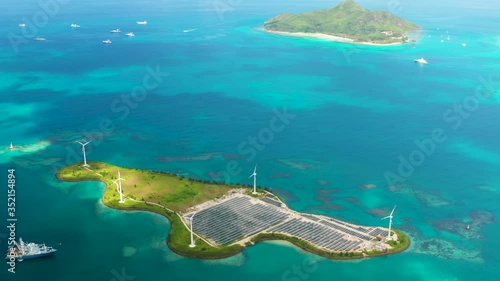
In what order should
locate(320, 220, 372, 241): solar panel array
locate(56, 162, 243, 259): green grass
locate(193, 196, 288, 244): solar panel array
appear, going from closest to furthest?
locate(56, 162, 243, 259): green grass < locate(193, 196, 288, 244): solar panel array < locate(320, 220, 372, 241): solar panel array

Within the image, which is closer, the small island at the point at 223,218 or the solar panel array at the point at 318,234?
the small island at the point at 223,218

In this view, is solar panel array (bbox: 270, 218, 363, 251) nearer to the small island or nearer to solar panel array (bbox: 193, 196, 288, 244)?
the small island

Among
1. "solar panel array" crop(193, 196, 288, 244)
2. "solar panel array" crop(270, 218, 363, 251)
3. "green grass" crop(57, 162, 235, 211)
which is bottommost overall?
"solar panel array" crop(270, 218, 363, 251)

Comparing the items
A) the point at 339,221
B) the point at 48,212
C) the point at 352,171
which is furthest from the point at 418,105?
the point at 48,212

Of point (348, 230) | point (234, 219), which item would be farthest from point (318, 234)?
point (234, 219)

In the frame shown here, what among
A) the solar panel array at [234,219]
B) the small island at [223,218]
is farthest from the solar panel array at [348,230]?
the solar panel array at [234,219]

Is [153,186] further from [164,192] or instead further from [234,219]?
[234,219]

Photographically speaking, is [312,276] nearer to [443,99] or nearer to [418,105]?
[418,105]

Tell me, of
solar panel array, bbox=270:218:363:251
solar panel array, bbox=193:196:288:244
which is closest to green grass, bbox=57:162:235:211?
solar panel array, bbox=193:196:288:244

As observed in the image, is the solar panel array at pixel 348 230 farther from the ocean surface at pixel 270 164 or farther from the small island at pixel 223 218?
the ocean surface at pixel 270 164
